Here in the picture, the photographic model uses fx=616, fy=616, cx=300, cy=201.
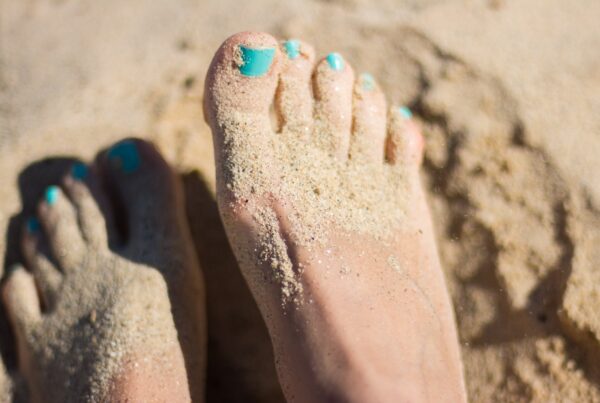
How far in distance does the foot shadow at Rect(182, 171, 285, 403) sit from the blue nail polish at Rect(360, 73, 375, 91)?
54cm

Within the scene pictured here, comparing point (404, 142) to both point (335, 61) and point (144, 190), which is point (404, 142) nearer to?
point (335, 61)

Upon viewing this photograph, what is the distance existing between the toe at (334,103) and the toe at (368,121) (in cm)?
2

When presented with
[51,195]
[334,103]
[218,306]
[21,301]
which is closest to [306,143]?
[334,103]

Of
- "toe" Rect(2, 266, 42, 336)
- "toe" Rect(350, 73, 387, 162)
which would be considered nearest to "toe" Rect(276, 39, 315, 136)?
"toe" Rect(350, 73, 387, 162)

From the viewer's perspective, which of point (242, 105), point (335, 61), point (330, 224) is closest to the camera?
point (330, 224)

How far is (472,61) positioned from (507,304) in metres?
0.69

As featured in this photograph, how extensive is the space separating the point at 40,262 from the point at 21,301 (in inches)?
4.6

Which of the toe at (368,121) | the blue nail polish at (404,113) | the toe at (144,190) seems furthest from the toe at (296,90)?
the toe at (144,190)

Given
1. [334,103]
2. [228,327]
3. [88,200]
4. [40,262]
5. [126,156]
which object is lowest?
[228,327]

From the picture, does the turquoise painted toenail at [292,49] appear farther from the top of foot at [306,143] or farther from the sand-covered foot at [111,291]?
the sand-covered foot at [111,291]

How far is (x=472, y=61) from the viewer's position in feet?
5.71

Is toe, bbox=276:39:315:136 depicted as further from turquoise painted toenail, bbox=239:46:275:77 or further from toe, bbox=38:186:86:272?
toe, bbox=38:186:86:272

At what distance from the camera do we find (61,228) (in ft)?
5.67

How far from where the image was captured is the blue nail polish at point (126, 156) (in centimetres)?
174
